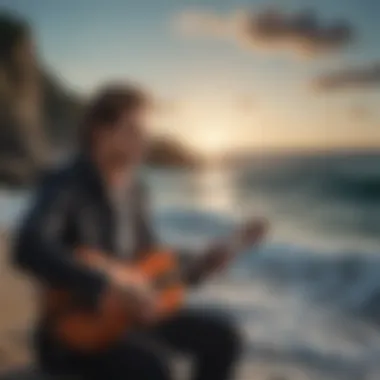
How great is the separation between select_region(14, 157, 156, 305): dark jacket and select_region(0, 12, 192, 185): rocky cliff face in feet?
0.14

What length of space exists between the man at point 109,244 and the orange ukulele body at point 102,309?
0.04 feet

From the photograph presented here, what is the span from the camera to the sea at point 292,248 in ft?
4.13

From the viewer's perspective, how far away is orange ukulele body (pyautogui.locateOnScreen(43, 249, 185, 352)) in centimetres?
122

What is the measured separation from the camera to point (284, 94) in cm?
132

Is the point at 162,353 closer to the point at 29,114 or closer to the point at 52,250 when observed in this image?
the point at 52,250

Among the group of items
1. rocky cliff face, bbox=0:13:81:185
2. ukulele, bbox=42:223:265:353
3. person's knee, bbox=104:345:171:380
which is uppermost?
rocky cliff face, bbox=0:13:81:185

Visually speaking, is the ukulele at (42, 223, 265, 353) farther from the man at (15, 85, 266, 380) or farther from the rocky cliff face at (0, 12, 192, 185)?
the rocky cliff face at (0, 12, 192, 185)

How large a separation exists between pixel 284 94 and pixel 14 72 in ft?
1.32

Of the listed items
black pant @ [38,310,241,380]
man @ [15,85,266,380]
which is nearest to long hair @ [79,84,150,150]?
man @ [15,85,266,380]

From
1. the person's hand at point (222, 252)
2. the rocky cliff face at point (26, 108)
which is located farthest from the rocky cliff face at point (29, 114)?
the person's hand at point (222, 252)

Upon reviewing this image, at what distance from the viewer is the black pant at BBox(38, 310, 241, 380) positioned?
123 centimetres

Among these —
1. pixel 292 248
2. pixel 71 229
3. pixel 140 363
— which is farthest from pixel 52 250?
pixel 292 248

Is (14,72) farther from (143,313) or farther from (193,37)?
(143,313)

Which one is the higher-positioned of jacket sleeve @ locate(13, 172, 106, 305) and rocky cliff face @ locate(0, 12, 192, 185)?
rocky cliff face @ locate(0, 12, 192, 185)
